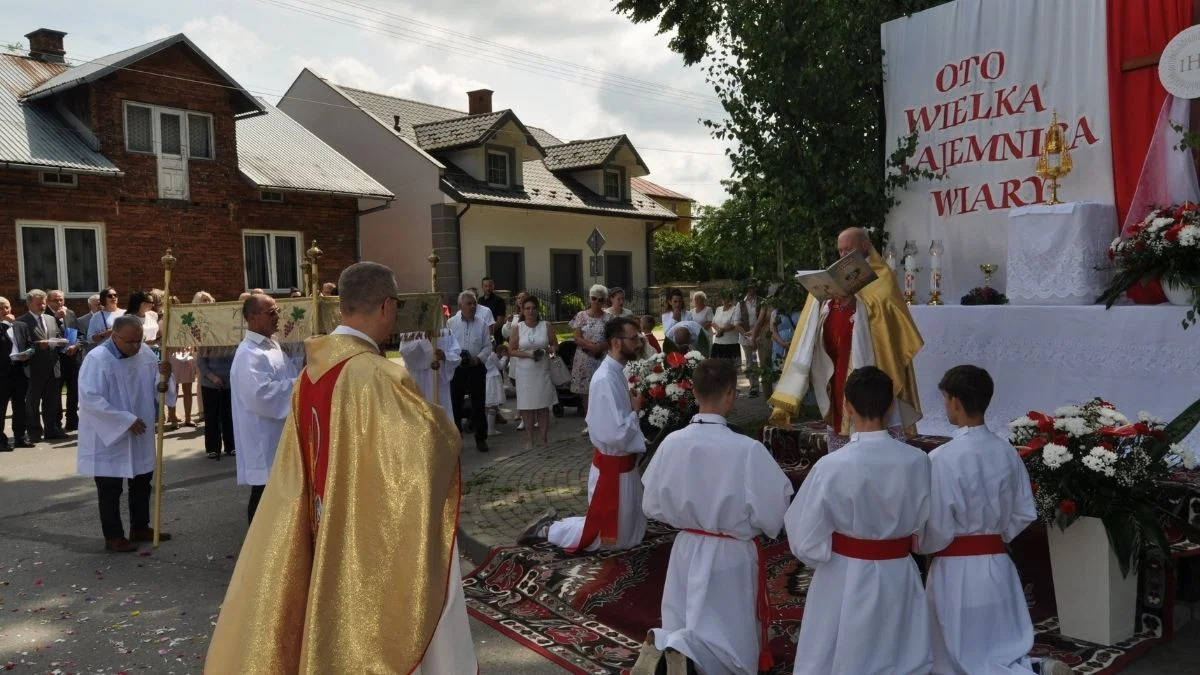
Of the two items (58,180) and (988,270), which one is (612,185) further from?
(988,270)

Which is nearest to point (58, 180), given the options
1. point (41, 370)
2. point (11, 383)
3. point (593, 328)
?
point (41, 370)

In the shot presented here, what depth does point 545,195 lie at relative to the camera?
1102 inches

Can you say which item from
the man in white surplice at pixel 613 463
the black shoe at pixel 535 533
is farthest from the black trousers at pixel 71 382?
the man in white surplice at pixel 613 463

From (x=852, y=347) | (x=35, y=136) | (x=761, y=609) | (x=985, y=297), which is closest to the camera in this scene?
(x=761, y=609)

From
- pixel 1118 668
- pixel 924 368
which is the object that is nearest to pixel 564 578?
pixel 1118 668

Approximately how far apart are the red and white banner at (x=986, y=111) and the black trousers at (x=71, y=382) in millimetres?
10773

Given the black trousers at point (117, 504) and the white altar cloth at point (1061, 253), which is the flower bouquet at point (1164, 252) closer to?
the white altar cloth at point (1061, 253)

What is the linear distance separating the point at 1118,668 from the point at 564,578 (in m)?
3.05

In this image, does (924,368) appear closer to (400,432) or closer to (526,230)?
(400,432)

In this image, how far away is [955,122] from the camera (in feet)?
28.6

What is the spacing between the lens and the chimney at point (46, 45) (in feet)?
70.4

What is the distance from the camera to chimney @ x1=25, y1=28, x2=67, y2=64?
21453 millimetres

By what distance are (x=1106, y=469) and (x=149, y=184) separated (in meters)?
20.3

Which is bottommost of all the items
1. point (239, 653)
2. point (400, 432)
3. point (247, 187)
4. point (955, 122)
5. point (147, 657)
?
point (147, 657)
